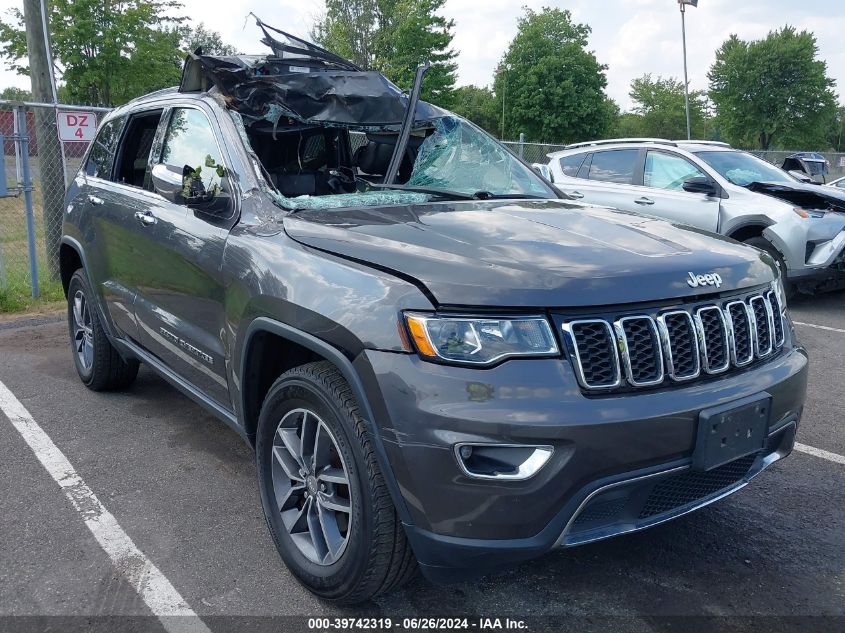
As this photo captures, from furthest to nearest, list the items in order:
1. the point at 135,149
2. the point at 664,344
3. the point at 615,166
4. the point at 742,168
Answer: the point at 615,166, the point at 742,168, the point at 135,149, the point at 664,344

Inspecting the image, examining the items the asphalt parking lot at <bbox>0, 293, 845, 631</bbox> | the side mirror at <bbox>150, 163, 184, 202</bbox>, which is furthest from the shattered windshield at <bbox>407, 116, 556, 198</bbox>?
the asphalt parking lot at <bbox>0, 293, 845, 631</bbox>

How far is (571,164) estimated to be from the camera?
9703mm

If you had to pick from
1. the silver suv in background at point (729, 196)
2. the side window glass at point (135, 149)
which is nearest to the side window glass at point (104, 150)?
the side window glass at point (135, 149)

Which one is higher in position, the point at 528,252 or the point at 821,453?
the point at 528,252

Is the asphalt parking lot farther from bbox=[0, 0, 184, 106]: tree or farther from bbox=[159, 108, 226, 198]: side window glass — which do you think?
bbox=[0, 0, 184, 106]: tree

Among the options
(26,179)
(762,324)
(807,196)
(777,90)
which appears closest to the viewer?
(762,324)

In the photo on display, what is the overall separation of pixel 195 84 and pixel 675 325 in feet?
8.99

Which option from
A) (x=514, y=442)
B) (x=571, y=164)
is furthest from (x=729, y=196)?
(x=514, y=442)

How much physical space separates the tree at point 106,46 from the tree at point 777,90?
3868 centimetres

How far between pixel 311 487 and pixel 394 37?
122 ft

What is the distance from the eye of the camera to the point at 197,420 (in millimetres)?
4516

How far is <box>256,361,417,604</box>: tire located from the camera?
7.42 feet

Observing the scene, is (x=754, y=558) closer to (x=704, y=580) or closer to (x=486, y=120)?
(x=704, y=580)

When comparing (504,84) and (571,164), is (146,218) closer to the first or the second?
(571,164)
